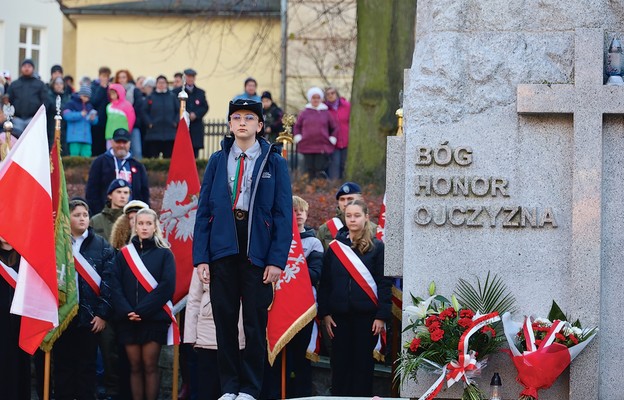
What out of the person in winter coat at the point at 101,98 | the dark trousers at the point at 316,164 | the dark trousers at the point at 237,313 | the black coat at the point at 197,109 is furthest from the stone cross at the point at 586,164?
the person in winter coat at the point at 101,98

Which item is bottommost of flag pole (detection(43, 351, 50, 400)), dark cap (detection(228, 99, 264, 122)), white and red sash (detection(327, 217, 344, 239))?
flag pole (detection(43, 351, 50, 400))

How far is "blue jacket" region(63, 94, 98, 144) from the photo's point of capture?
22.2 meters

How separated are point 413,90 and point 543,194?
1.19 m

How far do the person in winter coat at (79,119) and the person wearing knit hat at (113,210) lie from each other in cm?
801

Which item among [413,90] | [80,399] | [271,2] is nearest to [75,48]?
[271,2]

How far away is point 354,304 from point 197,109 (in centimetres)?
1105

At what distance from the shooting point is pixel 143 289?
1236 centimetres

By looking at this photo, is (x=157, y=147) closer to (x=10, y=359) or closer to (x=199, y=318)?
(x=10, y=359)

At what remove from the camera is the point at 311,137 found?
2084 cm

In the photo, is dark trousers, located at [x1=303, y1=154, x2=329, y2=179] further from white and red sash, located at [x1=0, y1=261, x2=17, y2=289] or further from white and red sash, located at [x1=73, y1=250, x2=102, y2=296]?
white and red sash, located at [x1=0, y1=261, x2=17, y2=289]

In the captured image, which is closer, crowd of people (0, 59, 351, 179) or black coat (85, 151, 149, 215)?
black coat (85, 151, 149, 215)

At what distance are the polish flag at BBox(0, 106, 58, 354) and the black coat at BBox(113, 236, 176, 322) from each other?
0.95 meters

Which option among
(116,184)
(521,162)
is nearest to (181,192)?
(116,184)

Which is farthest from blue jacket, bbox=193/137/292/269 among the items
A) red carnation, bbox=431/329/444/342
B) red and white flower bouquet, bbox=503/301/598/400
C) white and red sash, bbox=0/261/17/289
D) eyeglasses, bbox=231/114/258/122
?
white and red sash, bbox=0/261/17/289
